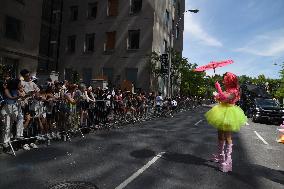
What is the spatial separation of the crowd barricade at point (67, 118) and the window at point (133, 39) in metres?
16.8

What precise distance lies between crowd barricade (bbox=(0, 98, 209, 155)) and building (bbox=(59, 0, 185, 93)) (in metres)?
16.1

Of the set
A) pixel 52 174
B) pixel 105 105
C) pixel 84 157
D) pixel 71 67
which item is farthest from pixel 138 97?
pixel 71 67

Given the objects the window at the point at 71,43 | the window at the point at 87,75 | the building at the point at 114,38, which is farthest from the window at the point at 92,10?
the window at the point at 87,75

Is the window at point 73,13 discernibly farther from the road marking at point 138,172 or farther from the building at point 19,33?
the road marking at point 138,172

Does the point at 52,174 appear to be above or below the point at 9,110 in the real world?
below

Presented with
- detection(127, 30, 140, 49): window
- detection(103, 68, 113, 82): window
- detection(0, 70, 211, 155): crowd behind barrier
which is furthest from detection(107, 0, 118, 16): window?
detection(0, 70, 211, 155): crowd behind barrier

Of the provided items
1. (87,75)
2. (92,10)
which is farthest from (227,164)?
(92,10)

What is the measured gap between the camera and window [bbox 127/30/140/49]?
33500 mm

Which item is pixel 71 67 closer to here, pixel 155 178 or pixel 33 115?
pixel 33 115

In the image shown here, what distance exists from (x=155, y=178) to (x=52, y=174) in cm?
208

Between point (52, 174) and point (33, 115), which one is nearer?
point (52, 174)

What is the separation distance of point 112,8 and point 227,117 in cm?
3026

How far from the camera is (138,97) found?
68.8 feet

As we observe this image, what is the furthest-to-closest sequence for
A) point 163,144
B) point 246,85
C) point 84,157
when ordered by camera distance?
point 246,85
point 163,144
point 84,157
